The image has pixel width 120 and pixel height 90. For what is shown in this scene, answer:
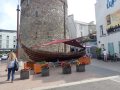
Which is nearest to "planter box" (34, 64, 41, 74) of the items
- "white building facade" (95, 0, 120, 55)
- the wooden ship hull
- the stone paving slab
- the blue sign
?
the stone paving slab

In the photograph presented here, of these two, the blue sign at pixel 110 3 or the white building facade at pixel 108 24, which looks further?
the blue sign at pixel 110 3

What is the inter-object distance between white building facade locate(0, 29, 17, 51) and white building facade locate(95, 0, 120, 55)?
146 feet

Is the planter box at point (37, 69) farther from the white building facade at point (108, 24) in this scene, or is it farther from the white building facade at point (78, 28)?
the white building facade at point (78, 28)

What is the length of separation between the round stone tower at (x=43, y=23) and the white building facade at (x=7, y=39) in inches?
1385

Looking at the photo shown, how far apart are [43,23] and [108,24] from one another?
37.3 ft

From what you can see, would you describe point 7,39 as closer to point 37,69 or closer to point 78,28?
point 78,28

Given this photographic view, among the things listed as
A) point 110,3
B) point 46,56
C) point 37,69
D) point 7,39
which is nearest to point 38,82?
point 37,69

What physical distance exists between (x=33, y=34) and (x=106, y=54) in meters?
13.2

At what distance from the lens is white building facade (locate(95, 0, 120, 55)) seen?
2082cm

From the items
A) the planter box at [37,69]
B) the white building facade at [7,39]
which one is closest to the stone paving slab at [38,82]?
the planter box at [37,69]

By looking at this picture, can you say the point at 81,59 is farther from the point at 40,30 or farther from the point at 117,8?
the point at 40,30

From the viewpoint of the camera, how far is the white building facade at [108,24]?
2082 cm

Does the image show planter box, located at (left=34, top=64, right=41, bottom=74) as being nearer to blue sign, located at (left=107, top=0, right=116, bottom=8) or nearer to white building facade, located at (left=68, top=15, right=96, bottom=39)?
blue sign, located at (left=107, top=0, right=116, bottom=8)

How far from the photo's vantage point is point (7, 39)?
215 ft
